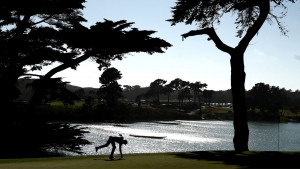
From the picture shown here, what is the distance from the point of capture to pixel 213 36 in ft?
55.1

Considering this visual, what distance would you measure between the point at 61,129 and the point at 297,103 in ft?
629

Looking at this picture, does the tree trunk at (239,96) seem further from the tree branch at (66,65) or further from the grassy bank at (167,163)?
the tree branch at (66,65)

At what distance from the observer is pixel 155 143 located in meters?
53.1

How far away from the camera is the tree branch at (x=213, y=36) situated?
1627cm

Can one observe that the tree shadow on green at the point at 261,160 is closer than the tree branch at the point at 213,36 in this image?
Yes

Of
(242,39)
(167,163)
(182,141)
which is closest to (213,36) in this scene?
(242,39)

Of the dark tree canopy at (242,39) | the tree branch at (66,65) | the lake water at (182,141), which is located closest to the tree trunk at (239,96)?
the dark tree canopy at (242,39)

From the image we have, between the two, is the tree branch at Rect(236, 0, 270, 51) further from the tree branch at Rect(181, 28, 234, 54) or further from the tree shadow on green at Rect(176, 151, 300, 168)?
the tree shadow on green at Rect(176, 151, 300, 168)

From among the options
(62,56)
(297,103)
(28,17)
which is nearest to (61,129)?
(62,56)

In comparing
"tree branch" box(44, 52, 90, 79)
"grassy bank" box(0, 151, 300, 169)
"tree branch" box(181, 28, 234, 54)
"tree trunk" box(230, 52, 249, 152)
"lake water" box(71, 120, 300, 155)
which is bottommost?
"lake water" box(71, 120, 300, 155)

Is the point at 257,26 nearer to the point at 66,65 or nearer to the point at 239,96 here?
the point at 239,96

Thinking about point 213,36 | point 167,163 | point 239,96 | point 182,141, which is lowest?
point 182,141

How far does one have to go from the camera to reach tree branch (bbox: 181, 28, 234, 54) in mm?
16266

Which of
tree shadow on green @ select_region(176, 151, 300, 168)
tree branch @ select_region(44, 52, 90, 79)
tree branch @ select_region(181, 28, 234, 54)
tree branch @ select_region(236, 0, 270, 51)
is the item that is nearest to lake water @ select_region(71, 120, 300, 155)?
tree branch @ select_region(44, 52, 90, 79)
